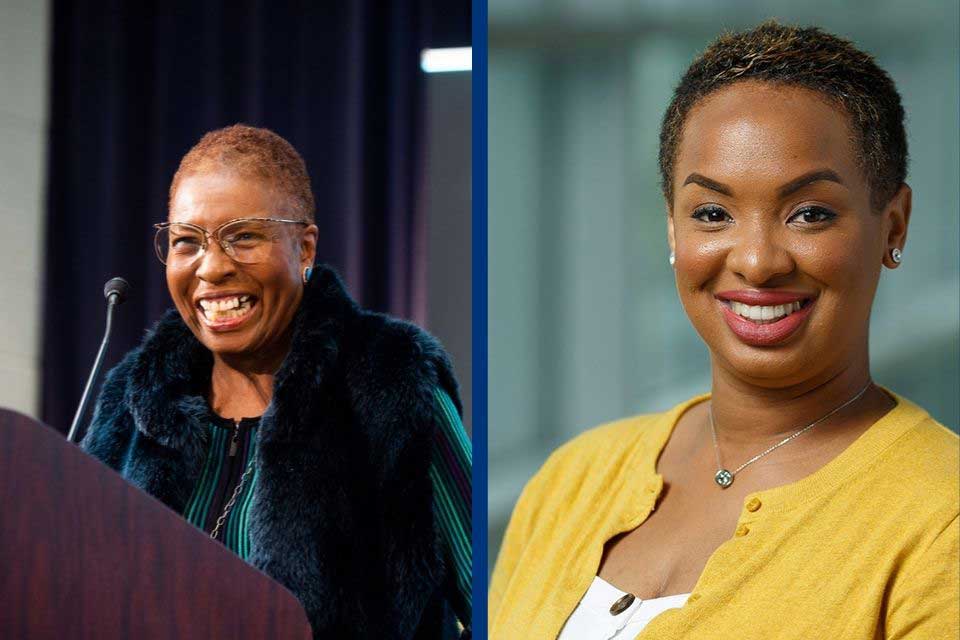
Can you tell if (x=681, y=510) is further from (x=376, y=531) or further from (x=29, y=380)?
(x=29, y=380)

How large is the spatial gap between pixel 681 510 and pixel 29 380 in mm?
1280

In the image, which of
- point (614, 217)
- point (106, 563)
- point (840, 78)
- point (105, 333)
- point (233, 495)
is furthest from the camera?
point (105, 333)

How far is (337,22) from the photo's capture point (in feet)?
7.67

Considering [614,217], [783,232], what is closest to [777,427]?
[783,232]

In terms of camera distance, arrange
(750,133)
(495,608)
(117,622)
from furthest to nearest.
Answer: (495,608) → (750,133) → (117,622)

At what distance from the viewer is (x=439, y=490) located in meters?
2.18

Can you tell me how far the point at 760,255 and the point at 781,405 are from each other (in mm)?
245

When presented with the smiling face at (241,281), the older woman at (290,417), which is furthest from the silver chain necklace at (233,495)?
the smiling face at (241,281)

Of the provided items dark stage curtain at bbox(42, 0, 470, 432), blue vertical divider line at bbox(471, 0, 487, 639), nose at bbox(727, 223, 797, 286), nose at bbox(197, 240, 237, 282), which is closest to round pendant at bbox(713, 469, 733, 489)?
nose at bbox(727, 223, 797, 286)

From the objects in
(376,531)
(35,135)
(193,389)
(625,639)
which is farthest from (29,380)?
(625,639)

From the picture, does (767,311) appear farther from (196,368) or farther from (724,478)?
(196,368)

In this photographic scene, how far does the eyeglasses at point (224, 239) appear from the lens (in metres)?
2.21

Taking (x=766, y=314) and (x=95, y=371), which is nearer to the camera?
(x=766, y=314)

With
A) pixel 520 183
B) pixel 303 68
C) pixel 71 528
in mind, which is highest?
pixel 303 68
